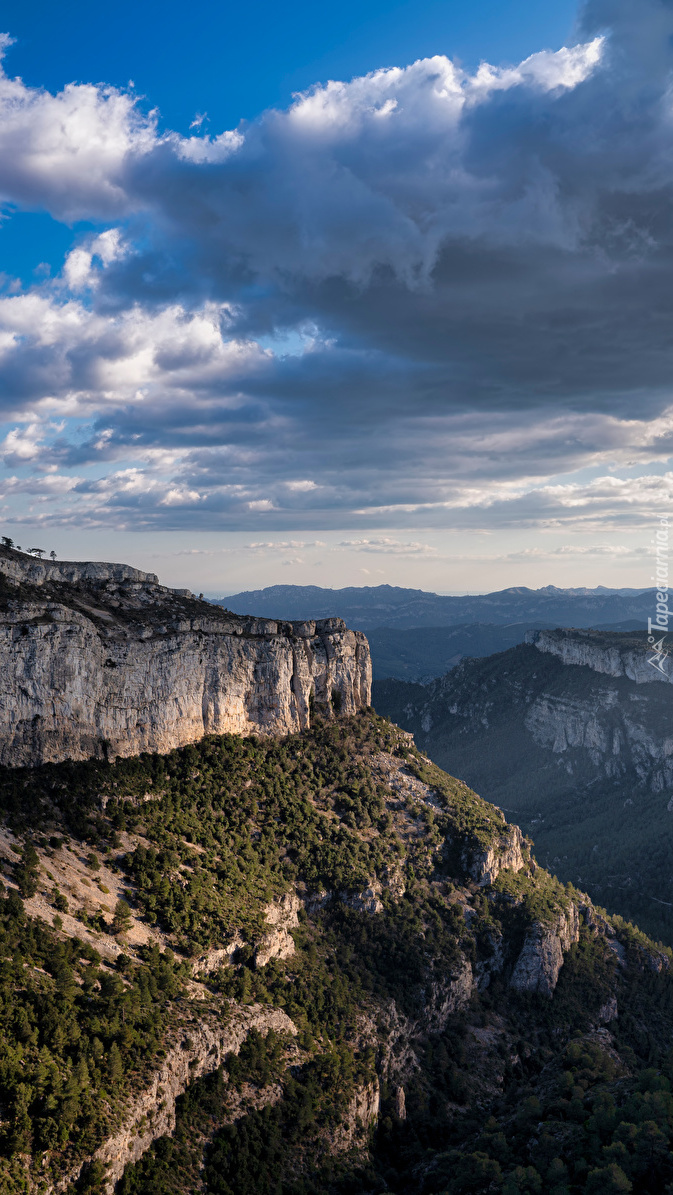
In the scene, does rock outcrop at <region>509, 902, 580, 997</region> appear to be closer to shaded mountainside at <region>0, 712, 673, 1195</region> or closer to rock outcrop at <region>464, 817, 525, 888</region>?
shaded mountainside at <region>0, 712, 673, 1195</region>

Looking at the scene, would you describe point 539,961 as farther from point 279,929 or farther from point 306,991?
point 279,929

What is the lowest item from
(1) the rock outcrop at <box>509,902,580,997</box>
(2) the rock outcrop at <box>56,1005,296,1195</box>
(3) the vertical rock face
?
(1) the rock outcrop at <box>509,902,580,997</box>

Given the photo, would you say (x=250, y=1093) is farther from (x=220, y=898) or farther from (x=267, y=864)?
(x=267, y=864)

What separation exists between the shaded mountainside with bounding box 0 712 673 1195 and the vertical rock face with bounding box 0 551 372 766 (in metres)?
3.19

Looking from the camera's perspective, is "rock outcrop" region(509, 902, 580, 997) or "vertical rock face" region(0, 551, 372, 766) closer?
"vertical rock face" region(0, 551, 372, 766)

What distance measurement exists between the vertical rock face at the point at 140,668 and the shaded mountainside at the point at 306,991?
126 inches

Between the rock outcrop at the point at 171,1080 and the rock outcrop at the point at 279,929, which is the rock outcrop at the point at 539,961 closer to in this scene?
the rock outcrop at the point at 279,929

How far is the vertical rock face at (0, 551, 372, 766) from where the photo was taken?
75125 millimetres

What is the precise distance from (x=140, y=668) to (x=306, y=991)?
38312mm

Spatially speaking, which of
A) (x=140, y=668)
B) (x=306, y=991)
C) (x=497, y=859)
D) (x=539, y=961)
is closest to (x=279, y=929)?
(x=306, y=991)

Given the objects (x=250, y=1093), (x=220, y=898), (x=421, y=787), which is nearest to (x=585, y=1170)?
(x=250, y=1093)

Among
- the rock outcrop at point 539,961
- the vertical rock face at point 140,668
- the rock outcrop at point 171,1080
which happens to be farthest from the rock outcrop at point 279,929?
the rock outcrop at point 539,961

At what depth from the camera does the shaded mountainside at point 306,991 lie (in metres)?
52.8

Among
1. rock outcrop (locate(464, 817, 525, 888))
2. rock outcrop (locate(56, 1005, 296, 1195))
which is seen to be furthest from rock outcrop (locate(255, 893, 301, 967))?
rock outcrop (locate(464, 817, 525, 888))
